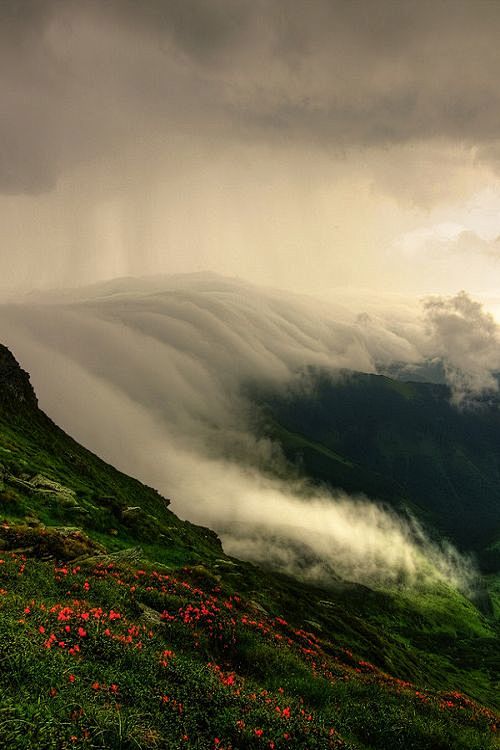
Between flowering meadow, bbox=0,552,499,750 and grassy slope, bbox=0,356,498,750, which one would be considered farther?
grassy slope, bbox=0,356,498,750

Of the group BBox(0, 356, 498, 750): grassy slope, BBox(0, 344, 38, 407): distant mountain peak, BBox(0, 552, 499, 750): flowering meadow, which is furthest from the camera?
BBox(0, 344, 38, 407): distant mountain peak

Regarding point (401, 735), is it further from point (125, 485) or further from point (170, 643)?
point (125, 485)

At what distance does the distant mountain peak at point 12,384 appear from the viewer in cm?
11462

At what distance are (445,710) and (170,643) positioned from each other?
15957 millimetres

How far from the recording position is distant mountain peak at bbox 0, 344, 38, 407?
11462 cm

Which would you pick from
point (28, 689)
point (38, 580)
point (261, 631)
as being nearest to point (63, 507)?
point (38, 580)

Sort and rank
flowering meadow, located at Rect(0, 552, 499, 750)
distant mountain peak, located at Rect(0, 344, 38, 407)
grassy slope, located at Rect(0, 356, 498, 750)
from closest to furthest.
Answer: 1. flowering meadow, located at Rect(0, 552, 499, 750)
2. grassy slope, located at Rect(0, 356, 498, 750)
3. distant mountain peak, located at Rect(0, 344, 38, 407)

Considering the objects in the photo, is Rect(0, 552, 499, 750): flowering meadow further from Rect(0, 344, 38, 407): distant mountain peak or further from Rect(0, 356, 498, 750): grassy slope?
Rect(0, 344, 38, 407): distant mountain peak

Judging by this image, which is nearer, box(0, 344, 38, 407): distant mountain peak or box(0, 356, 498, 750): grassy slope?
box(0, 356, 498, 750): grassy slope

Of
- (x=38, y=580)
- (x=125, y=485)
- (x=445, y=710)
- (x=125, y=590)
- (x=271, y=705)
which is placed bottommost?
(x=125, y=485)

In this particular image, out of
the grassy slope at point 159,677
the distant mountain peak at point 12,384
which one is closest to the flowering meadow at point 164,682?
the grassy slope at point 159,677

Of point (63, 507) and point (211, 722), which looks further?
point (63, 507)

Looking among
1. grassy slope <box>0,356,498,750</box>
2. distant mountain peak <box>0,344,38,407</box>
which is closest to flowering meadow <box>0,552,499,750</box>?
grassy slope <box>0,356,498,750</box>

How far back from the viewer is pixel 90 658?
15.1 meters
